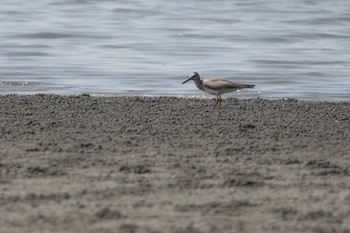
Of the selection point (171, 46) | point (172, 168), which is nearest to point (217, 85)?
point (172, 168)

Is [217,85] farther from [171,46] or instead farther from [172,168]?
[171,46]

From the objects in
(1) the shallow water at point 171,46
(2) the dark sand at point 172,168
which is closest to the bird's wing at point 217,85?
(2) the dark sand at point 172,168

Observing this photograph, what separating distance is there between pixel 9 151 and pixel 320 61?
1096cm

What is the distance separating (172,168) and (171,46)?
12957 mm

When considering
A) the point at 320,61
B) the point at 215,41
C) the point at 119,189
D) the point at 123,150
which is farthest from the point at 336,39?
the point at 119,189

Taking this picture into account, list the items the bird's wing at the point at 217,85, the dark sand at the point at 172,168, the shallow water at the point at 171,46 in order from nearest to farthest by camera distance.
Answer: the dark sand at the point at 172,168
the bird's wing at the point at 217,85
the shallow water at the point at 171,46

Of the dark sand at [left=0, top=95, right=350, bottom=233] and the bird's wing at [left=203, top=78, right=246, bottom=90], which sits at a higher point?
the bird's wing at [left=203, top=78, right=246, bottom=90]

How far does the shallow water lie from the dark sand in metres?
3.54

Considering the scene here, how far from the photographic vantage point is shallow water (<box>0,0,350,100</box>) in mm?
15758

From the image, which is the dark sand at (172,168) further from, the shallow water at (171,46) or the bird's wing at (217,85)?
the shallow water at (171,46)

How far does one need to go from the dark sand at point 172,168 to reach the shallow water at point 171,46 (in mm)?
3539

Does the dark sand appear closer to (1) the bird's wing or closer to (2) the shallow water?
(1) the bird's wing

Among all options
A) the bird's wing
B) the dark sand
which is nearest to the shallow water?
the bird's wing

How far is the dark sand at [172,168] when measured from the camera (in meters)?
6.89
